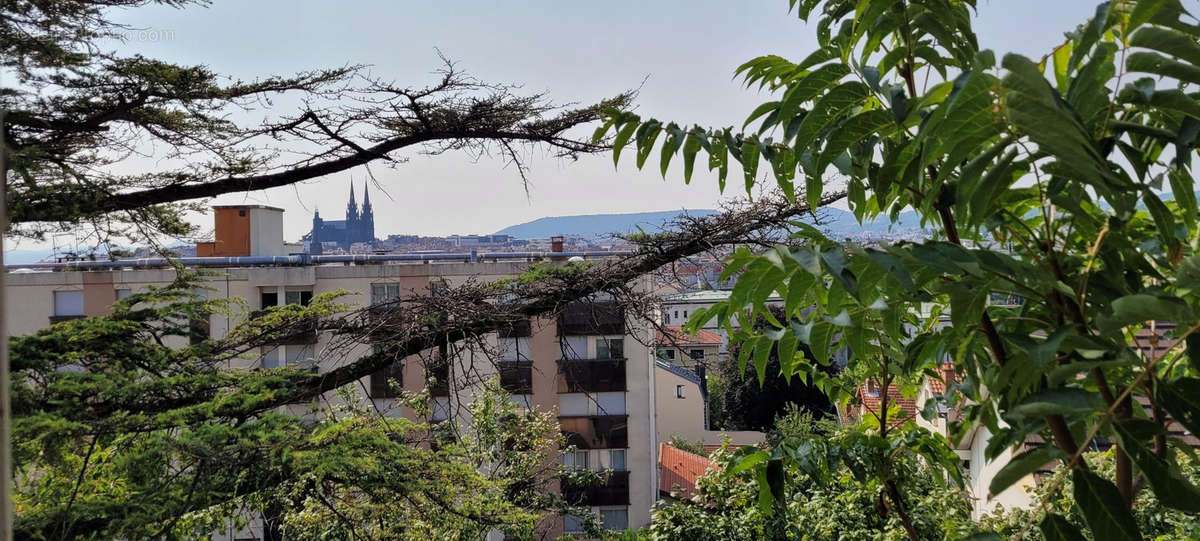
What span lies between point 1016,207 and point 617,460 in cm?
851

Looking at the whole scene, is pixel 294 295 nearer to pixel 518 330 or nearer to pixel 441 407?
pixel 441 407

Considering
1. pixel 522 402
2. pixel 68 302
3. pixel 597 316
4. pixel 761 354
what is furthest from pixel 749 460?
pixel 68 302

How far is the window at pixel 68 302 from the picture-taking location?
6918 millimetres

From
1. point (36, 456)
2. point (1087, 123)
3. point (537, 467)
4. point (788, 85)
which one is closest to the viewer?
point (1087, 123)

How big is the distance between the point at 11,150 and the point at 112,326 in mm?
821

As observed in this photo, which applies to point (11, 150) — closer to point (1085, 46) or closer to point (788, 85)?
point (788, 85)

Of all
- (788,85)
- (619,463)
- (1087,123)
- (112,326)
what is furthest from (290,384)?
(619,463)

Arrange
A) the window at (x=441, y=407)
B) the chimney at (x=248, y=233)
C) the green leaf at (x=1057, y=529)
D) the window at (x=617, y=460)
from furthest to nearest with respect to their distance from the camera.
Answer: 1. the window at (x=617, y=460)
2. the chimney at (x=248, y=233)
3. the window at (x=441, y=407)
4. the green leaf at (x=1057, y=529)

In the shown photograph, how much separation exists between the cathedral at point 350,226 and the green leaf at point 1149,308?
3877 millimetres

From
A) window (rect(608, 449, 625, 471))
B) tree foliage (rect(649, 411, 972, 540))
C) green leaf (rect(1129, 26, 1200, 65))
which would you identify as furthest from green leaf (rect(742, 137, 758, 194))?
window (rect(608, 449, 625, 471))

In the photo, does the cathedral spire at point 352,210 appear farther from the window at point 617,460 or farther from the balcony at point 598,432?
the window at point 617,460

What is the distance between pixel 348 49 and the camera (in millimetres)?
3533

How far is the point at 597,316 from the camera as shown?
380 centimetres

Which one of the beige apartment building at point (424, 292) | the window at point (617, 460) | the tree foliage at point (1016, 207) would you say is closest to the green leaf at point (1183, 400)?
the tree foliage at point (1016, 207)
